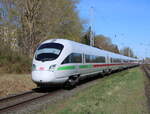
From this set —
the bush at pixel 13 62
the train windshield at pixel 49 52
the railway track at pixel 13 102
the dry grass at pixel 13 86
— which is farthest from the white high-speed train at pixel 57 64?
the bush at pixel 13 62

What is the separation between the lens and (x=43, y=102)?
9750mm

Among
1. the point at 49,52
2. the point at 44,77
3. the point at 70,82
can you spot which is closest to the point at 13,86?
the point at 44,77

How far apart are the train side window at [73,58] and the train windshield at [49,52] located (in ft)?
Result: 2.19

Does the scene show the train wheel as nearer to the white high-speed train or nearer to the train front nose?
the white high-speed train

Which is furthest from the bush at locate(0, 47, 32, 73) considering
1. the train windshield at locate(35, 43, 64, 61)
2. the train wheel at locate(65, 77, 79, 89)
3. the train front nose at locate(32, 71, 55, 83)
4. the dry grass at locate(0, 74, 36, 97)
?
the train front nose at locate(32, 71, 55, 83)

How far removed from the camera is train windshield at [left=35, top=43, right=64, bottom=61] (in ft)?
39.7

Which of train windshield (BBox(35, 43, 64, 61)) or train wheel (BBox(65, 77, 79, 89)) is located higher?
train windshield (BBox(35, 43, 64, 61))

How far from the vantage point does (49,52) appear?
40.6 feet

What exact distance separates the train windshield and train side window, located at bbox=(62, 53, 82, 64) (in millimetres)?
668

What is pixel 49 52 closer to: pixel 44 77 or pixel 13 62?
pixel 44 77

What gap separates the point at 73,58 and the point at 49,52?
1.79 meters

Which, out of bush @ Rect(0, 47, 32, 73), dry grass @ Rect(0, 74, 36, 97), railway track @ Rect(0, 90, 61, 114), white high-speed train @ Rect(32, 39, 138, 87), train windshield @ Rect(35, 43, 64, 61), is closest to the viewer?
railway track @ Rect(0, 90, 61, 114)

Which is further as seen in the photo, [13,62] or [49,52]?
[13,62]

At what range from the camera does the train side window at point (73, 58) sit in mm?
12664
